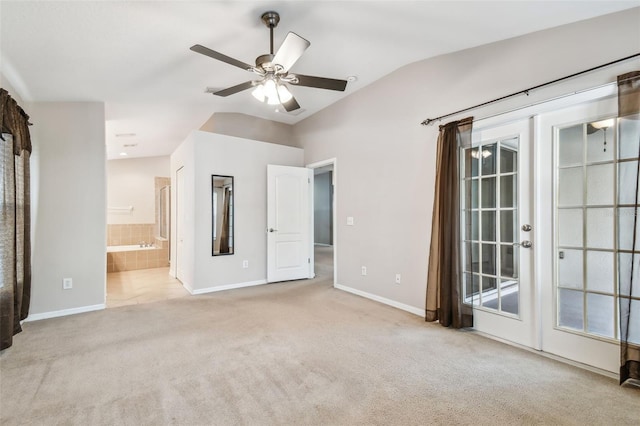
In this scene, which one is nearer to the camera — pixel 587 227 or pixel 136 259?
pixel 587 227

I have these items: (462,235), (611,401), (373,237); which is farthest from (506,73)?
(611,401)

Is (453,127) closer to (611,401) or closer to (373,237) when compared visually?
(373,237)

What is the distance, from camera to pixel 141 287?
491cm

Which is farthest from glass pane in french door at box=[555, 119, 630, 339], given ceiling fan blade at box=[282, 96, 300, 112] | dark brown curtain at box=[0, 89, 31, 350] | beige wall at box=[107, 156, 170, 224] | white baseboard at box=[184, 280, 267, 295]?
beige wall at box=[107, 156, 170, 224]

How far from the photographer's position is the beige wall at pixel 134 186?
298 inches

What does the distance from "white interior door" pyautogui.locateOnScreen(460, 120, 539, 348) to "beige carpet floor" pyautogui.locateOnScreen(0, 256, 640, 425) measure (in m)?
0.27

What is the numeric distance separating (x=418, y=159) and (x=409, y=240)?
988 millimetres

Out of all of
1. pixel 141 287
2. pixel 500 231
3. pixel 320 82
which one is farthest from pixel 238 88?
pixel 141 287

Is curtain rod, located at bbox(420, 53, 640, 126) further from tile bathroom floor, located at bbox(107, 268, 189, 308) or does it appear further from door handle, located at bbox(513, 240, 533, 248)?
tile bathroom floor, located at bbox(107, 268, 189, 308)

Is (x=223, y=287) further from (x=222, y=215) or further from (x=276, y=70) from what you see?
(x=276, y=70)

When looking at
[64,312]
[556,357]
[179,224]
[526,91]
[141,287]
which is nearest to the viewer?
[556,357]

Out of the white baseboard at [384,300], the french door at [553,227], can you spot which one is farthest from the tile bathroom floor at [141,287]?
the french door at [553,227]

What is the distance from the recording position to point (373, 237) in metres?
4.17

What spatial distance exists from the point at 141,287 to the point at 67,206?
71.6 inches
